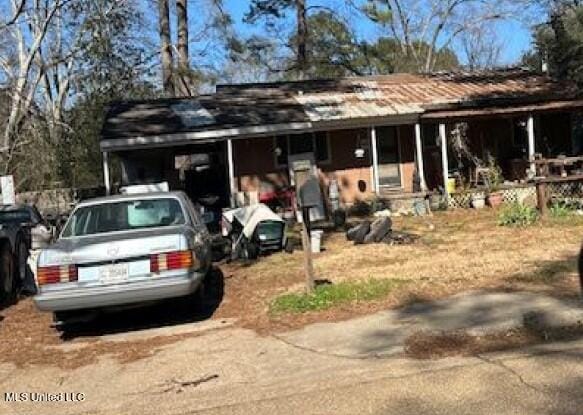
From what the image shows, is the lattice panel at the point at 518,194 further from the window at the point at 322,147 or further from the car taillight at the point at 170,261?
the car taillight at the point at 170,261

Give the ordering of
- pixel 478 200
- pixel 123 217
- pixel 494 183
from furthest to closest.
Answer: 1. pixel 494 183
2. pixel 478 200
3. pixel 123 217

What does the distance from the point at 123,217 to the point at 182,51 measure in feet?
79.5

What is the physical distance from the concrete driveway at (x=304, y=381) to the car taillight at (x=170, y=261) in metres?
0.89

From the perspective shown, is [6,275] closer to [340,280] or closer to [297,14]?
[340,280]

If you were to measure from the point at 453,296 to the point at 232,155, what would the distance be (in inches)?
509

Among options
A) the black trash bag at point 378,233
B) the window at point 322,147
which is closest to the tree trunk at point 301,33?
the window at point 322,147

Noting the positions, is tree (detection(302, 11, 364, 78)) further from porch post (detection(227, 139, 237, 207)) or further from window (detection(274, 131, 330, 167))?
porch post (detection(227, 139, 237, 207))

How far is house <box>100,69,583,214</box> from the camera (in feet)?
66.5

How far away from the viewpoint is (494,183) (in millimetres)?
20594

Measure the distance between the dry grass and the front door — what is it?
6.61 metres

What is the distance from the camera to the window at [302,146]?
2152 cm

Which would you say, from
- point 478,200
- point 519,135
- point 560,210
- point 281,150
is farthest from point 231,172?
point 519,135

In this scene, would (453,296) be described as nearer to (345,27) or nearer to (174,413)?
(174,413)

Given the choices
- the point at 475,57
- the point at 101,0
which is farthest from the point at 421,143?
the point at 475,57
